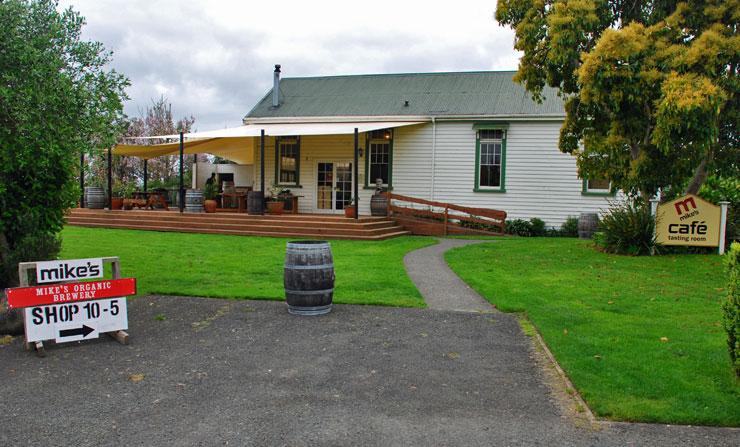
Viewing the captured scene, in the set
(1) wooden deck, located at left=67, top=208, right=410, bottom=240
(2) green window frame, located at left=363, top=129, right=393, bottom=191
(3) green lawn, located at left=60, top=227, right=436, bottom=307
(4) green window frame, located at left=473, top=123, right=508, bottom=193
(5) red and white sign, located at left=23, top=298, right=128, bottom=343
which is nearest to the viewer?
(5) red and white sign, located at left=23, top=298, right=128, bottom=343

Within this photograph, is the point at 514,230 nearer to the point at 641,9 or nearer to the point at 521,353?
the point at 641,9

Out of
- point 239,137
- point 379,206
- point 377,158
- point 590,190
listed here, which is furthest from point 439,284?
point 239,137

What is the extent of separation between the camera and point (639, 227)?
12.3 meters

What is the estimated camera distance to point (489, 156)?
743 inches

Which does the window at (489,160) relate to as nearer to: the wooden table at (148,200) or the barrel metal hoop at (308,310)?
the wooden table at (148,200)

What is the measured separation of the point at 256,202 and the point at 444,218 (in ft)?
19.2

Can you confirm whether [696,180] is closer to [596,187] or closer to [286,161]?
[596,187]

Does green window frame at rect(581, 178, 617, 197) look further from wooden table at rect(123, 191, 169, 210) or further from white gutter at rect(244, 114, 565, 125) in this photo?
wooden table at rect(123, 191, 169, 210)

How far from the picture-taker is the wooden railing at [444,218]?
17859mm

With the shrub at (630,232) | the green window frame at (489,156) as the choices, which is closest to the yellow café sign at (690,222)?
the shrub at (630,232)

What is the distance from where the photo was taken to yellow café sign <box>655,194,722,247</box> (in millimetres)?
12102

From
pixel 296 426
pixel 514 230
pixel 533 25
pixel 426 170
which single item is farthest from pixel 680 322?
pixel 426 170

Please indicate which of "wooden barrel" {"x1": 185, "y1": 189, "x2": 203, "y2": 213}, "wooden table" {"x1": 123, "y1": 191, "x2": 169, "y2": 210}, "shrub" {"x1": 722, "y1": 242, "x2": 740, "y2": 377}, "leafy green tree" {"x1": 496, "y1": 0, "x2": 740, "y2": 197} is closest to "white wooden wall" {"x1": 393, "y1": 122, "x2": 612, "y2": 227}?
"leafy green tree" {"x1": 496, "y1": 0, "x2": 740, "y2": 197}

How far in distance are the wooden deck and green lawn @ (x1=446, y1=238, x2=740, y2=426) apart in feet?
13.6
